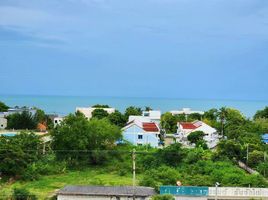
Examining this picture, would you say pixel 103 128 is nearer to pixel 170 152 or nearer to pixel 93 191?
pixel 170 152

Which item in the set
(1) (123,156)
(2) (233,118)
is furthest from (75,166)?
(2) (233,118)

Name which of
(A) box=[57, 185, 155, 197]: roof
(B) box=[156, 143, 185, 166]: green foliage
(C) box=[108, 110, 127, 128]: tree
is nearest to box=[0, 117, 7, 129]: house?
(C) box=[108, 110, 127, 128]: tree

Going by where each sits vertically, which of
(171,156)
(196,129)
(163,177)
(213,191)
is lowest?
(213,191)

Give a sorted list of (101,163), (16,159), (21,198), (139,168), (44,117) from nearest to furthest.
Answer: (21,198) → (16,159) → (139,168) → (101,163) → (44,117)

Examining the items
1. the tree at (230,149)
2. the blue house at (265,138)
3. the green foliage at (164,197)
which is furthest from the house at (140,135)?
the green foliage at (164,197)

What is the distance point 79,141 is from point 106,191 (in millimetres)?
11371

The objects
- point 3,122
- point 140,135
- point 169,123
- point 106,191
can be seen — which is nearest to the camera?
point 106,191

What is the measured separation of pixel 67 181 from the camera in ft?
94.8

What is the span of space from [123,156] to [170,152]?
495cm

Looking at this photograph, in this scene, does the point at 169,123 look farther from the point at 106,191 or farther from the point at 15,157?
the point at 106,191

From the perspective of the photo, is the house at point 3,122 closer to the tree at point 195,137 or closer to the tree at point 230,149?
the tree at point 195,137

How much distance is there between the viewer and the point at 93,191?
74.9ft

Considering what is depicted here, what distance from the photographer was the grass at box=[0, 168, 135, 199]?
85.5 feet

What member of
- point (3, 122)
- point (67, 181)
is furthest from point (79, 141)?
point (3, 122)
